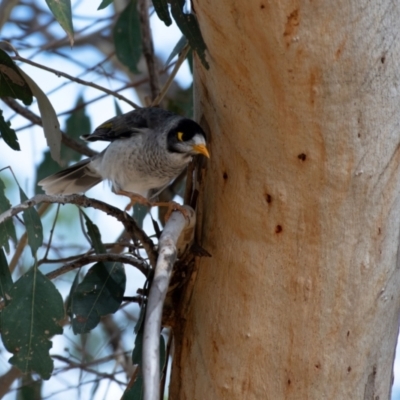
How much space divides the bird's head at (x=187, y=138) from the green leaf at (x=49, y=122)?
0.55m

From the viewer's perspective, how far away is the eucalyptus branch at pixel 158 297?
1.44 metres

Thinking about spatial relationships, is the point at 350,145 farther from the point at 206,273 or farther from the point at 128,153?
the point at 128,153

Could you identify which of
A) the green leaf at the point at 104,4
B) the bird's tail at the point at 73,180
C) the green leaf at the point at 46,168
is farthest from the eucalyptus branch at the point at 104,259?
the green leaf at the point at 46,168

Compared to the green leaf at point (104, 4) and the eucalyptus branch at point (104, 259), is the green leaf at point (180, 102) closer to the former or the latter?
the green leaf at point (104, 4)

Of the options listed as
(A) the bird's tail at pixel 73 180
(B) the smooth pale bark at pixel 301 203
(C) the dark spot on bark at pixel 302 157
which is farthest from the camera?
(A) the bird's tail at pixel 73 180

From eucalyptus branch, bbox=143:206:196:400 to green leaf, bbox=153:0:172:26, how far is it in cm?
68

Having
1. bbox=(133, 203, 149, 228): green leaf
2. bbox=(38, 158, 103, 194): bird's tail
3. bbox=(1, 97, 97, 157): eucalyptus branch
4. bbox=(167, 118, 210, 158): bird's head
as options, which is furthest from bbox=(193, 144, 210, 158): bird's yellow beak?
bbox=(1, 97, 97, 157): eucalyptus branch

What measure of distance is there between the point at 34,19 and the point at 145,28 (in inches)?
128

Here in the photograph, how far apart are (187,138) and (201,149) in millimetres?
433

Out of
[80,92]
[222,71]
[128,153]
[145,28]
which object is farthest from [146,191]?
[222,71]

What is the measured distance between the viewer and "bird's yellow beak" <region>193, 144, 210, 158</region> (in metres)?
2.49

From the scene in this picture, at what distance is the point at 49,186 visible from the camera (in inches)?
157

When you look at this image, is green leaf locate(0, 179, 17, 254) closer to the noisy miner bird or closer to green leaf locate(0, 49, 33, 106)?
green leaf locate(0, 49, 33, 106)

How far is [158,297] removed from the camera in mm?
1696
